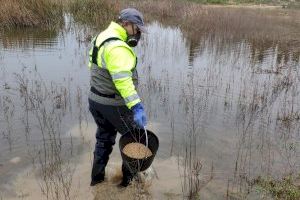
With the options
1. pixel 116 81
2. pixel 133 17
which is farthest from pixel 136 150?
pixel 133 17

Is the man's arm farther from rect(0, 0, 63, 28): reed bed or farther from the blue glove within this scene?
rect(0, 0, 63, 28): reed bed

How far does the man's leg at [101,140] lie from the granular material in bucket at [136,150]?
1.33 feet

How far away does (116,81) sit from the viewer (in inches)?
152

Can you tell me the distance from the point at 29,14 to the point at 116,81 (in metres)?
11.6

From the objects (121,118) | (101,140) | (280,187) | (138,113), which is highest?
(138,113)

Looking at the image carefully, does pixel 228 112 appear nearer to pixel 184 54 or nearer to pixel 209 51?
pixel 184 54

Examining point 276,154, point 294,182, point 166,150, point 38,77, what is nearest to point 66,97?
point 38,77

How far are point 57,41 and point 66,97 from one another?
5462mm

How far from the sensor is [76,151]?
5.77 meters

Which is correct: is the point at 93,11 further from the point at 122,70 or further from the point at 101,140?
the point at 122,70

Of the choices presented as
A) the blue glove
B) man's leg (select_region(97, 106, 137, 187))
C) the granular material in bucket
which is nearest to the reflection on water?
the granular material in bucket

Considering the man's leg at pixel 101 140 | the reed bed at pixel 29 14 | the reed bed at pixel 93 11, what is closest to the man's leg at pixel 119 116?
the man's leg at pixel 101 140

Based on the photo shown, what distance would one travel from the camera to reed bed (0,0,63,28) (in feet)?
45.6

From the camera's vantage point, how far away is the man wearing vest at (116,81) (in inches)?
152
